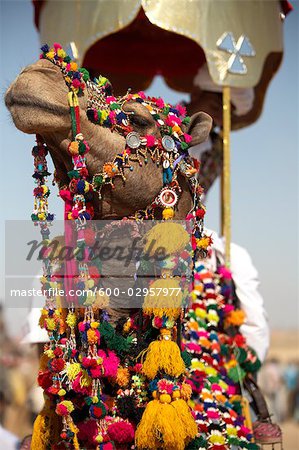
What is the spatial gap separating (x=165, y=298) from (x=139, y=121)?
0.63m

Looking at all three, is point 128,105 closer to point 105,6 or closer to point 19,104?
point 19,104

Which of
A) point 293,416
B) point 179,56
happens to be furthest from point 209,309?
point 293,416

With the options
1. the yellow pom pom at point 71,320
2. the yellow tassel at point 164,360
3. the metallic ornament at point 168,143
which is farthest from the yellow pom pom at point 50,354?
the metallic ornament at point 168,143

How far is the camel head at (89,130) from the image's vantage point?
225 centimetres

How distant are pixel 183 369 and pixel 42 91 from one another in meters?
1.01

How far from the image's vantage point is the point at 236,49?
15.2 ft

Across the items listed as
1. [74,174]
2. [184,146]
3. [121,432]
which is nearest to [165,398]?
[121,432]

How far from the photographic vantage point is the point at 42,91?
7.38 ft

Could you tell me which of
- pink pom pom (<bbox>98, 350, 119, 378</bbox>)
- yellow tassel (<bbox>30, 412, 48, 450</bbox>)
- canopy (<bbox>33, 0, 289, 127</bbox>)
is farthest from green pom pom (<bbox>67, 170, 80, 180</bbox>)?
canopy (<bbox>33, 0, 289, 127</bbox>)

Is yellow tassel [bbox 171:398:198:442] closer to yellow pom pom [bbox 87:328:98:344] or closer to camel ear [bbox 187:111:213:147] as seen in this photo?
yellow pom pom [bbox 87:328:98:344]

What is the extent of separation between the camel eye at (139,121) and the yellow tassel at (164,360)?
757mm

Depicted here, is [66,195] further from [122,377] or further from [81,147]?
[122,377]

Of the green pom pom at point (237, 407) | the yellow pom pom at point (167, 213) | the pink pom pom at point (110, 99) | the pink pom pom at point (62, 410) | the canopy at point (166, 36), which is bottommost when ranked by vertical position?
the green pom pom at point (237, 407)

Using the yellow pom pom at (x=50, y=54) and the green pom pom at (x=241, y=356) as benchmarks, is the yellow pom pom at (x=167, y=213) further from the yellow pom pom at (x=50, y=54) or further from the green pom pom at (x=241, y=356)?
the green pom pom at (x=241, y=356)
